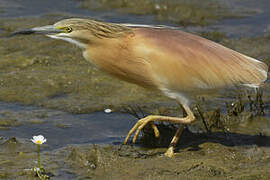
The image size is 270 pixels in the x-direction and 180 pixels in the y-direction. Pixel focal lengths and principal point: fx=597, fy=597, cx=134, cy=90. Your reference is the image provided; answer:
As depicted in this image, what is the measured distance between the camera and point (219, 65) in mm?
5406

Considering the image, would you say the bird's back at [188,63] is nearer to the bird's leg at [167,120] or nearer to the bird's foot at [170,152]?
the bird's leg at [167,120]

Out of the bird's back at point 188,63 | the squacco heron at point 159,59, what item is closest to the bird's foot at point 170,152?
the squacco heron at point 159,59

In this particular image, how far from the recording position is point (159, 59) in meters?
5.30

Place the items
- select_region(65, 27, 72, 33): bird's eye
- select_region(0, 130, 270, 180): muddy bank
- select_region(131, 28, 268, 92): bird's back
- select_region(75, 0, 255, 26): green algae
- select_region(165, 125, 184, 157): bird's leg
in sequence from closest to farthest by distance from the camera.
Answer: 1. select_region(0, 130, 270, 180): muddy bank
2. select_region(65, 27, 72, 33): bird's eye
3. select_region(131, 28, 268, 92): bird's back
4. select_region(165, 125, 184, 157): bird's leg
5. select_region(75, 0, 255, 26): green algae

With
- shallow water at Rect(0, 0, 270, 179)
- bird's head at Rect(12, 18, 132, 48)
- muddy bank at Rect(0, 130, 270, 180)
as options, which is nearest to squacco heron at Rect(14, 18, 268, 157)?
Result: bird's head at Rect(12, 18, 132, 48)

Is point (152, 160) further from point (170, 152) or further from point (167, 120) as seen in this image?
point (167, 120)

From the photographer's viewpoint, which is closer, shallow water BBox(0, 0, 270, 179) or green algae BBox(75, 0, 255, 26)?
shallow water BBox(0, 0, 270, 179)

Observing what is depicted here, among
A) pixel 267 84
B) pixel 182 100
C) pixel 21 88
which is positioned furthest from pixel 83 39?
pixel 267 84

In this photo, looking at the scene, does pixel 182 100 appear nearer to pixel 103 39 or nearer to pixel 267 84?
pixel 103 39

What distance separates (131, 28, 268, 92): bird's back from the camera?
5.31 metres

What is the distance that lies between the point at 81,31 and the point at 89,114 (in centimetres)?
167

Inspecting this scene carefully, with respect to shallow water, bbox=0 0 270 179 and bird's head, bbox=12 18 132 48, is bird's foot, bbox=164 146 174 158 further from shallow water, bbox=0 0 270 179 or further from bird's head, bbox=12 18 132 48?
bird's head, bbox=12 18 132 48

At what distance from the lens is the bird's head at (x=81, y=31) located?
518cm

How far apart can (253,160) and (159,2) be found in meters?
6.66
